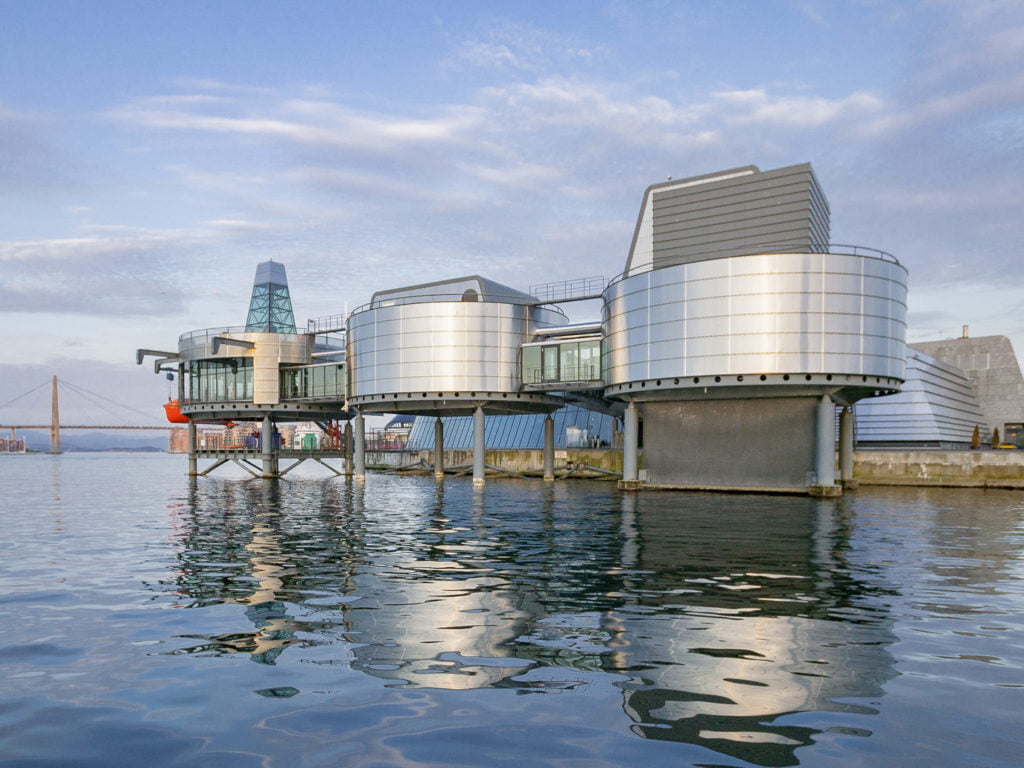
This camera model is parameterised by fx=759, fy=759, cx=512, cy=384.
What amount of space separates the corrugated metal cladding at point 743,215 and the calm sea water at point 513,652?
45425mm

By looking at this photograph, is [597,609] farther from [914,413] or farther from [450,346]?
[914,413]

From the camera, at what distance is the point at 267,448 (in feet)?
243

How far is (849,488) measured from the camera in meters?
52.7

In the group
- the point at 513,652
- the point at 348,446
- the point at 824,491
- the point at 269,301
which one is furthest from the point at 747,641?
the point at 269,301

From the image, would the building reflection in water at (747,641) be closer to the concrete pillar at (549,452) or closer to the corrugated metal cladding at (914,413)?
the concrete pillar at (549,452)

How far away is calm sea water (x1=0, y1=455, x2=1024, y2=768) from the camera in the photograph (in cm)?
738

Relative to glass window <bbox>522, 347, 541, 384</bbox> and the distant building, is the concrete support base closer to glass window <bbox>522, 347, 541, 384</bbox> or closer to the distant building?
glass window <bbox>522, 347, 541, 384</bbox>

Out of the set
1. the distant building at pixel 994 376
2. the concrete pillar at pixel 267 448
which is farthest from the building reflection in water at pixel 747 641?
the distant building at pixel 994 376

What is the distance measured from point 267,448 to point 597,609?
65.9 metres

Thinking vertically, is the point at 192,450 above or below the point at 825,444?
below

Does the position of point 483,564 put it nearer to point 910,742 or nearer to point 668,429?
point 910,742

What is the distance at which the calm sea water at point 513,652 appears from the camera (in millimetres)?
7379

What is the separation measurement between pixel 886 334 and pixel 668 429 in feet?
49.3

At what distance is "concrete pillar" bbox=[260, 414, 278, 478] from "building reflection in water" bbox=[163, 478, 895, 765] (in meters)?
45.8
